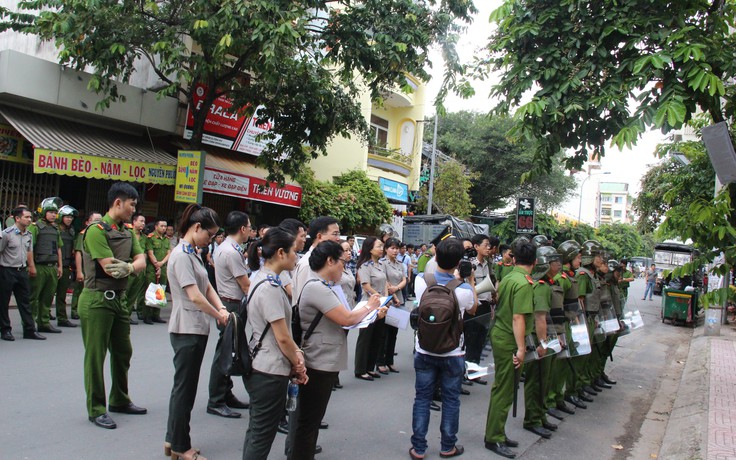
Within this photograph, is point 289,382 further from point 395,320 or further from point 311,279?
point 395,320

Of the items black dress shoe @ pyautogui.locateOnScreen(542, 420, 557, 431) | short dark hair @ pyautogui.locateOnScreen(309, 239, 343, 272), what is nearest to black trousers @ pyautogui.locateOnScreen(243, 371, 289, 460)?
short dark hair @ pyautogui.locateOnScreen(309, 239, 343, 272)

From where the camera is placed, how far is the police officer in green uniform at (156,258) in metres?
9.69

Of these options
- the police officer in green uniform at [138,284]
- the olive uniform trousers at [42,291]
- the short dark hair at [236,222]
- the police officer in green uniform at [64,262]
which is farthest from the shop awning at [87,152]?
the short dark hair at [236,222]

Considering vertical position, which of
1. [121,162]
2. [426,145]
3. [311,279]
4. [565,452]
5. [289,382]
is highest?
[426,145]

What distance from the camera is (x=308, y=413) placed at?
3613mm

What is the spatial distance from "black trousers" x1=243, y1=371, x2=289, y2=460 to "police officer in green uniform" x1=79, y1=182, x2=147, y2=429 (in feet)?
6.08

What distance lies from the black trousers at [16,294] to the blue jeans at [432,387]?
5.84m

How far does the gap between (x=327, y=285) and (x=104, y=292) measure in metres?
2.11

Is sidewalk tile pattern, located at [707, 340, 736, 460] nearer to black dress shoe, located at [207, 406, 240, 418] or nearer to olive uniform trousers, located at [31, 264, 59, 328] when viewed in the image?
black dress shoe, located at [207, 406, 240, 418]

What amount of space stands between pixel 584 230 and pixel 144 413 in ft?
74.1

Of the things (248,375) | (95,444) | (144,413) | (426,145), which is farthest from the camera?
(426,145)

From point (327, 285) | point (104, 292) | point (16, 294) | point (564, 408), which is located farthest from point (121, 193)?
point (564, 408)

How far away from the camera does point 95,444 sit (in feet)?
13.9

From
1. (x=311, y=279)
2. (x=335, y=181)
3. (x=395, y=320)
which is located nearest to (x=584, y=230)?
(x=335, y=181)
